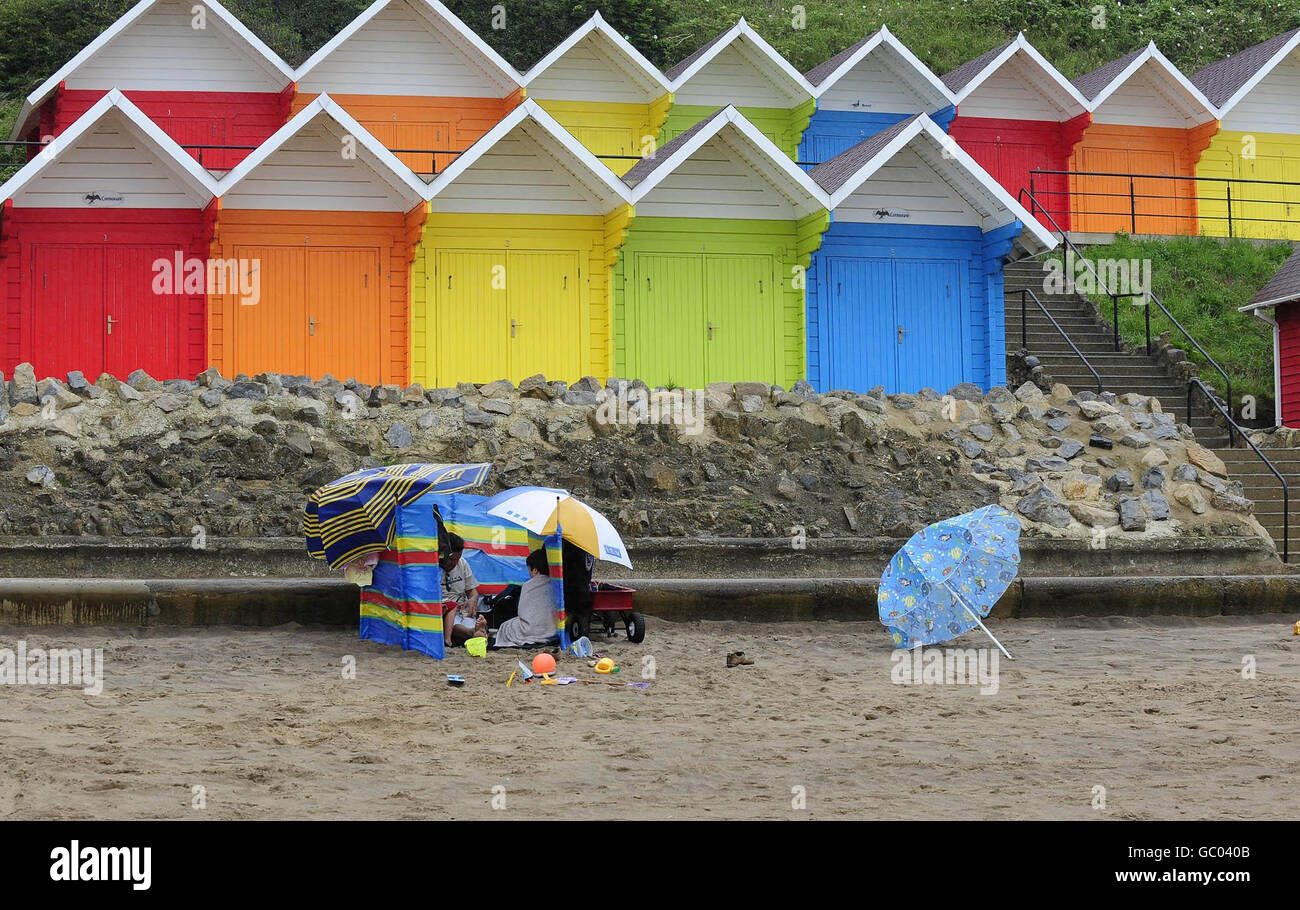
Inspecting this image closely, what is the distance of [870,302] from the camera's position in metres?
22.1

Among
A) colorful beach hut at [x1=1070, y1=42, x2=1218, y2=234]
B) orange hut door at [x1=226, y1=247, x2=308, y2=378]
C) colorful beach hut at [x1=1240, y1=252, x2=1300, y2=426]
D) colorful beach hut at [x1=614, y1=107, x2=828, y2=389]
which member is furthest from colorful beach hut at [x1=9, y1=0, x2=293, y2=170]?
colorful beach hut at [x1=1240, y1=252, x2=1300, y2=426]

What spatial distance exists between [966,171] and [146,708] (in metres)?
15.6

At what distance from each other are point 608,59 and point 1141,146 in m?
12.0

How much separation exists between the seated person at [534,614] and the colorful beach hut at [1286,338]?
17.0m

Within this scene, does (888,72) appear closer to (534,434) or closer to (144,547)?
(534,434)

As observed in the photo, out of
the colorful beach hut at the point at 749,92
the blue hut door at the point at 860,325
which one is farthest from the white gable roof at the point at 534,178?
the colorful beach hut at the point at 749,92

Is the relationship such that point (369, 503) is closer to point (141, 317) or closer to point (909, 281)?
point (141, 317)

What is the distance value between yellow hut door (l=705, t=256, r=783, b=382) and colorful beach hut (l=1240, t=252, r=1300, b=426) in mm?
9443

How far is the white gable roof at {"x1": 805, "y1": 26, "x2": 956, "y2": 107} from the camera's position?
30.4m

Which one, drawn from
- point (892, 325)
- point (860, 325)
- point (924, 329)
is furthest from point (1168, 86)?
point (860, 325)

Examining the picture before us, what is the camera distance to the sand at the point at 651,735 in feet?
23.8

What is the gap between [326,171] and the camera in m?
20.7

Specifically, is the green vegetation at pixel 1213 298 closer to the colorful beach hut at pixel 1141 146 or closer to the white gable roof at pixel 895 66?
the colorful beach hut at pixel 1141 146

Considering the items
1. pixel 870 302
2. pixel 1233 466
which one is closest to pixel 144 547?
pixel 870 302
